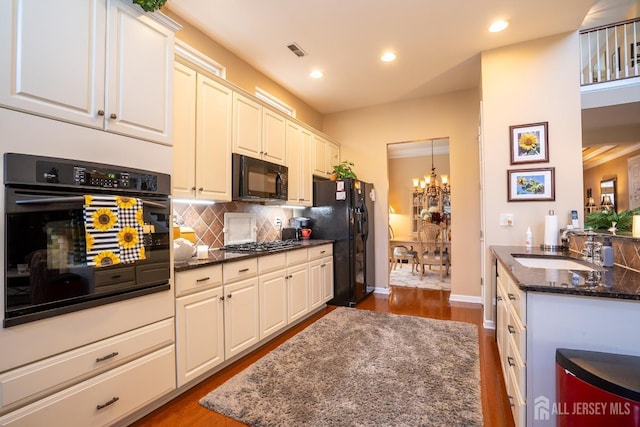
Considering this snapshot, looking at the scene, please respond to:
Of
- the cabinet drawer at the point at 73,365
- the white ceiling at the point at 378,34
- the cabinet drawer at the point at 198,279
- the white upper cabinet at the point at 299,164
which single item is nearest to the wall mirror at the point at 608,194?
the white ceiling at the point at 378,34

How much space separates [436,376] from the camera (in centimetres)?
221

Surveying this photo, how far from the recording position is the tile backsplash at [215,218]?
2.69 m

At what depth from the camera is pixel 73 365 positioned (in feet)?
4.66

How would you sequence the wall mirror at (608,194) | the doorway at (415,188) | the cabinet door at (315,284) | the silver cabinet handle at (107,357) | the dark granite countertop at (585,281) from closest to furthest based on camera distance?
the dark granite countertop at (585,281) → the silver cabinet handle at (107,357) → the cabinet door at (315,284) → the wall mirror at (608,194) → the doorway at (415,188)

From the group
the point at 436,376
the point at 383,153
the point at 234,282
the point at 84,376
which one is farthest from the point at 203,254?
the point at 383,153

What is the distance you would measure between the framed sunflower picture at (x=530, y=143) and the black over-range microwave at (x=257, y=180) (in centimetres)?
249

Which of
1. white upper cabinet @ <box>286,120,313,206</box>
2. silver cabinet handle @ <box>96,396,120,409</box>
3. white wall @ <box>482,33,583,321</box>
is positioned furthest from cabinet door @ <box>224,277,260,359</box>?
white wall @ <box>482,33,583,321</box>

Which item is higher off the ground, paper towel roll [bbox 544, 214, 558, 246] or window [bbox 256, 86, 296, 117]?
window [bbox 256, 86, 296, 117]

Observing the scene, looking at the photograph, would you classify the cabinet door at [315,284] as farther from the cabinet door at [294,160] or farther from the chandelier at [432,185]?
the chandelier at [432,185]

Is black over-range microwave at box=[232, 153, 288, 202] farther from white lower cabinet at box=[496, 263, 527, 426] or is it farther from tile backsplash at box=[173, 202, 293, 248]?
white lower cabinet at box=[496, 263, 527, 426]

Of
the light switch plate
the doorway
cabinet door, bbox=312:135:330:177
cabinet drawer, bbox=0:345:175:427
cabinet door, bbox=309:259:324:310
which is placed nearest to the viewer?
cabinet drawer, bbox=0:345:175:427

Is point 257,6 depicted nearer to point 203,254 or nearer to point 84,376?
point 203,254

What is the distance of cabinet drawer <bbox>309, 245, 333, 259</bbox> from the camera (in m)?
3.59

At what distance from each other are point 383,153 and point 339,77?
1.47 metres
